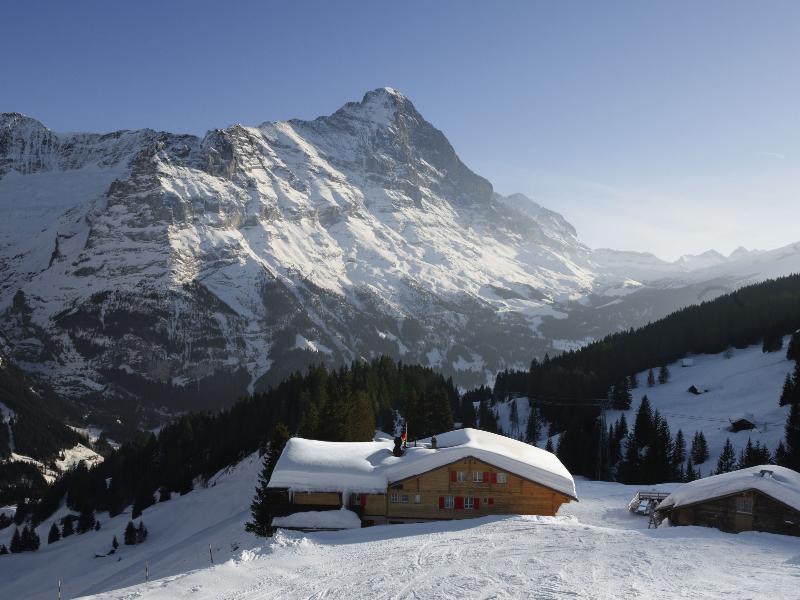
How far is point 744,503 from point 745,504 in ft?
0.28

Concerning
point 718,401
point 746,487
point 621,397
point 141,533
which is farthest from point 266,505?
point 718,401

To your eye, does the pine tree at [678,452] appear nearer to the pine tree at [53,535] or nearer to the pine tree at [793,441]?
the pine tree at [793,441]

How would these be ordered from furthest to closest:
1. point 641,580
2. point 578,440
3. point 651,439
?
1. point 578,440
2. point 651,439
3. point 641,580

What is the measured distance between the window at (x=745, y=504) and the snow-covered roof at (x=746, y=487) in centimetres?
67

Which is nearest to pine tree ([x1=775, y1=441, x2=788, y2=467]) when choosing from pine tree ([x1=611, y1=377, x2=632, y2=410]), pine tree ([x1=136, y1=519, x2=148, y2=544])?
pine tree ([x1=611, y1=377, x2=632, y2=410])

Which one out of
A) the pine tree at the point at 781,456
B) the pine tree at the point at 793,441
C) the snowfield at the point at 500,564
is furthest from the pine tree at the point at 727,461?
the snowfield at the point at 500,564

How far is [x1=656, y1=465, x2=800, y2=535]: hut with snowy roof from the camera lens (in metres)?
45.3

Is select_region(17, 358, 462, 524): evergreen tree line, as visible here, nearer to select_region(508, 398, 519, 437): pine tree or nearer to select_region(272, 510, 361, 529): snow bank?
select_region(508, 398, 519, 437): pine tree

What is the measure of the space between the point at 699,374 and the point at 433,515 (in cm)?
11985

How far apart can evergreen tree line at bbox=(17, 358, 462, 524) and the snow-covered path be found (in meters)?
46.3

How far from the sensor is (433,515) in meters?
53.8

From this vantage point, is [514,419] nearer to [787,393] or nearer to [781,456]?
[787,393]

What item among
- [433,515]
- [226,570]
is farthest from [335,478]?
[226,570]

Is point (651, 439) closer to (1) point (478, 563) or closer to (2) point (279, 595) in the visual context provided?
(1) point (478, 563)
